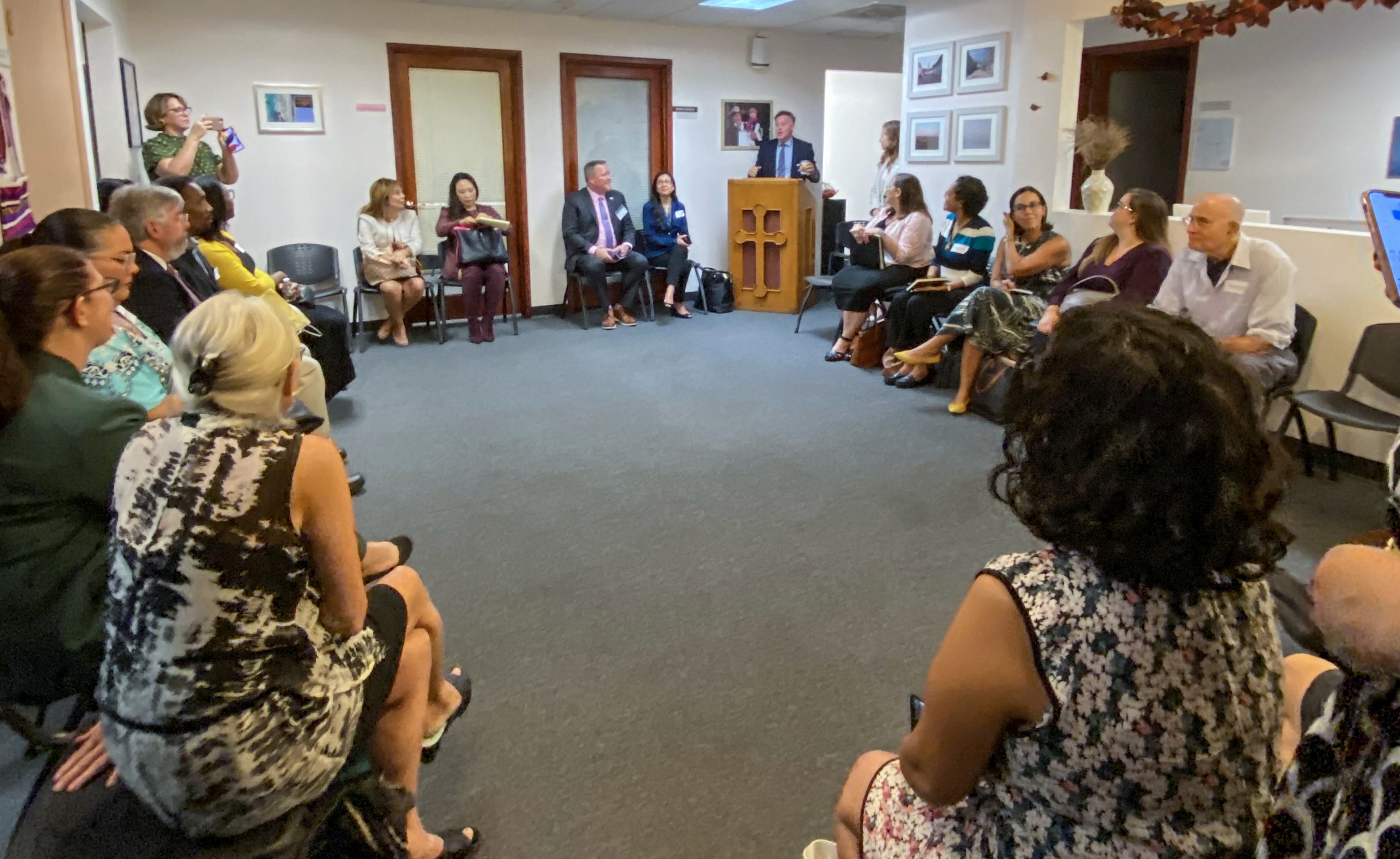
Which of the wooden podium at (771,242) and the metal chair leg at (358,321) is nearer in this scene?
the metal chair leg at (358,321)

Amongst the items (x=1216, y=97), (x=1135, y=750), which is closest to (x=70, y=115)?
(x=1135, y=750)

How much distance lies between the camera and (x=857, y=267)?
689 centimetres

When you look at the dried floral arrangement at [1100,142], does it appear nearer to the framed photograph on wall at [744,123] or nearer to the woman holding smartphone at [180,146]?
the framed photograph on wall at [744,123]

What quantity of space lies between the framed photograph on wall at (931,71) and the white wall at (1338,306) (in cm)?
324

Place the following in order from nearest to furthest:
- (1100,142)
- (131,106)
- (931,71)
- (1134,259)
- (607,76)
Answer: (1134,259) < (1100,142) < (131,106) < (931,71) < (607,76)

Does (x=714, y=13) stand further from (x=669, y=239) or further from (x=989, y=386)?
(x=989, y=386)

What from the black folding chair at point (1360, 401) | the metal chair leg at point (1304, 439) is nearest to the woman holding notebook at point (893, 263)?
the metal chair leg at point (1304, 439)

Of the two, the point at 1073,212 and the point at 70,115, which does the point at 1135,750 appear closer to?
the point at 70,115

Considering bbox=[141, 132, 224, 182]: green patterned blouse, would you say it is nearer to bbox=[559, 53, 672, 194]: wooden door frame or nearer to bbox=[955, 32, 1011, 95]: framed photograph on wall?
bbox=[559, 53, 672, 194]: wooden door frame

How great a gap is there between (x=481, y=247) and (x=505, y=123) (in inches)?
50.7

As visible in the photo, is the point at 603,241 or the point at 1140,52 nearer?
the point at 1140,52

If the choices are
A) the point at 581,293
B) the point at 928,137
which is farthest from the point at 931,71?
the point at 581,293

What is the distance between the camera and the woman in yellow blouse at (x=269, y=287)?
4293 mm

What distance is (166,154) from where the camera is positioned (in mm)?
5793
